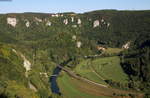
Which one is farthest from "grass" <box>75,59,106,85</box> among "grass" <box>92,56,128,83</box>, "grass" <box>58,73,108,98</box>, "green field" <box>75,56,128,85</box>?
"grass" <box>58,73,108,98</box>

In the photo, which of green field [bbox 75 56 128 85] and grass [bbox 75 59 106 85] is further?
green field [bbox 75 56 128 85]

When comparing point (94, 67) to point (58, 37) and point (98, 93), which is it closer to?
point (98, 93)

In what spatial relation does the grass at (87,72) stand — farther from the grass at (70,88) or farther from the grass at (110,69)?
the grass at (70,88)

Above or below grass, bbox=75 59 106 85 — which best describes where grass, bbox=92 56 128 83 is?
above

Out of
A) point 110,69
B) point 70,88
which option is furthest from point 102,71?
point 70,88

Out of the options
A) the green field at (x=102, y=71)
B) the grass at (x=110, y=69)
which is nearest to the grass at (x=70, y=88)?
the green field at (x=102, y=71)

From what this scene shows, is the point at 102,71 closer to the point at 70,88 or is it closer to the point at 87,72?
the point at 87,72

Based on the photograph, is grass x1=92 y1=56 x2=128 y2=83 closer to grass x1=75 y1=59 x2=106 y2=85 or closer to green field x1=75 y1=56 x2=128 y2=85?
green field x1=75 y1=56 x2=128 y2=85
